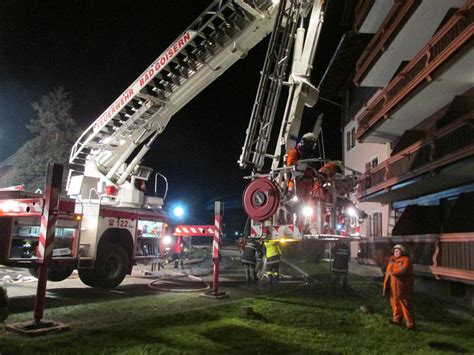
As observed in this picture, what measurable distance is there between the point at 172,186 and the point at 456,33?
158 ft

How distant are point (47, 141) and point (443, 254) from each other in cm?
2474

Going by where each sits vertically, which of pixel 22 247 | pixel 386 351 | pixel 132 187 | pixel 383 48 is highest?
pixel 383 48

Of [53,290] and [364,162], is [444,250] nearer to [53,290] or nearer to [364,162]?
[53,290]

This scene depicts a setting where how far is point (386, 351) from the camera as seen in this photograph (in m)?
5.76

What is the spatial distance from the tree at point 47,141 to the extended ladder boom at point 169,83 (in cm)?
1390

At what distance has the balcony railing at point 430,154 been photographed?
9438 millimetres

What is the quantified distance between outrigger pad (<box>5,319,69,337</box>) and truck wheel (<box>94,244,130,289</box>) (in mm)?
3782

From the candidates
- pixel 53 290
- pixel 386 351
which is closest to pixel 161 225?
pixel 53 290

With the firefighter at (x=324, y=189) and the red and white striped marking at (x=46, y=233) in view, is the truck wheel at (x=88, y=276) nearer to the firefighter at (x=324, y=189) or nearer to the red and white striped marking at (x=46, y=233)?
the red and white striped marking at (x=46, y=233)

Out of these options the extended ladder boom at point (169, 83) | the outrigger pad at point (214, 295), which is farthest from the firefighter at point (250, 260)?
the extended ladder boom at point (169, 83)

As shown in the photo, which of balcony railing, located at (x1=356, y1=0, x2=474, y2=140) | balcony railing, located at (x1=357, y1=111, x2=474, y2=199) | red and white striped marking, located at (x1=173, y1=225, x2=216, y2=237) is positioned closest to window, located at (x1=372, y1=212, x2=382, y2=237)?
balcony railing, located at (x1=357, y1=111, x2=474, y2=199)

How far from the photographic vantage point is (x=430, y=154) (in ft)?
37.0

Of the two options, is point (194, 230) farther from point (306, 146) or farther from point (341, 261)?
point (306, 146)

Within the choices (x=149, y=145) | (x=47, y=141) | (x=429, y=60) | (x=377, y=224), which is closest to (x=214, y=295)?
(x=149, y=145)
